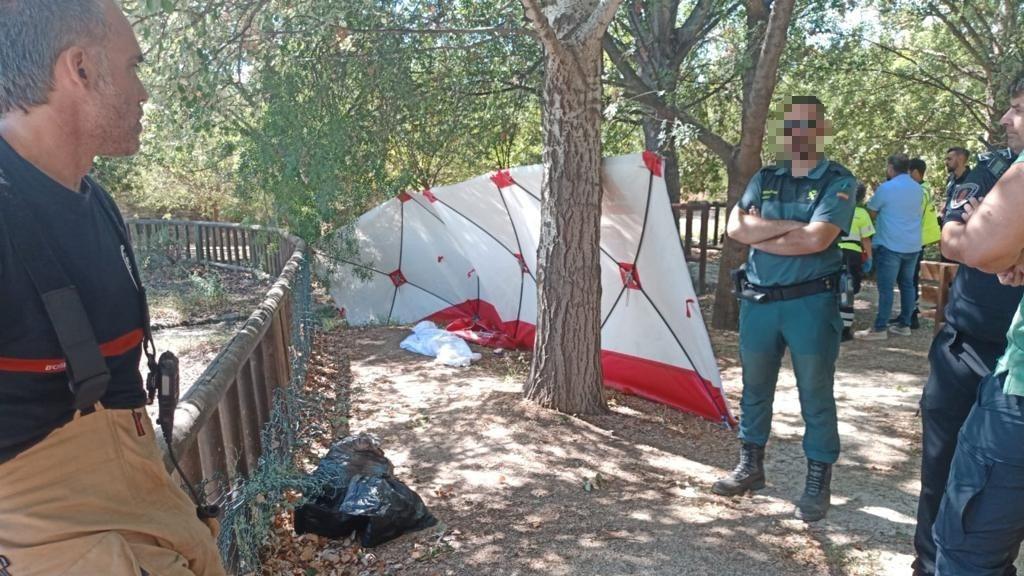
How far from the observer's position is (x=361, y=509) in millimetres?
3451

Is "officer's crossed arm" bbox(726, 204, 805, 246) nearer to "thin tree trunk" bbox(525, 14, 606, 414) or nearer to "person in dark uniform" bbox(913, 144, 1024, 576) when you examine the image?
"person in dark uniform" bbox(913, 144, 1024, 576)

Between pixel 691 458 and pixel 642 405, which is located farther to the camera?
pixel 642 405

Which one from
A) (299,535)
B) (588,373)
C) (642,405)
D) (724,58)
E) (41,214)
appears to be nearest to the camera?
(41,214)

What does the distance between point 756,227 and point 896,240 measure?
5.08m

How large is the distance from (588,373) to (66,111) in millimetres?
3960

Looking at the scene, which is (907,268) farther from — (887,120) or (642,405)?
(887,120)

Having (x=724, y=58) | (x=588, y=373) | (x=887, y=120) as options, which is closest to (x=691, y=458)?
(x=588, y=373)

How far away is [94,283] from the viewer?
1.44 metres

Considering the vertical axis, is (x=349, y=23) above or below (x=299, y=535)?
above

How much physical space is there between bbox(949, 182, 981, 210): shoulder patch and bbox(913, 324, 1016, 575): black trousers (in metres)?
0.46

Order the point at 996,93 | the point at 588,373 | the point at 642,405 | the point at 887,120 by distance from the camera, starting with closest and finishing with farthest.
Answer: the point at 588,373 < the point at 642,405 < the point at 996,93 < the point at 887,120

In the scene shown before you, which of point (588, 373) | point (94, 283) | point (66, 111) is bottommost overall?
point (588, 373)

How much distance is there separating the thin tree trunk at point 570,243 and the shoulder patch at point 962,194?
2.56 metres

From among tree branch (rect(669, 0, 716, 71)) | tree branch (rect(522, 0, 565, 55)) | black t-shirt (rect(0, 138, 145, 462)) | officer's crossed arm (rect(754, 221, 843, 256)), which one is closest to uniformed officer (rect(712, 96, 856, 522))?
officer's crossed arm (rect(754, 221, 843, 256))
